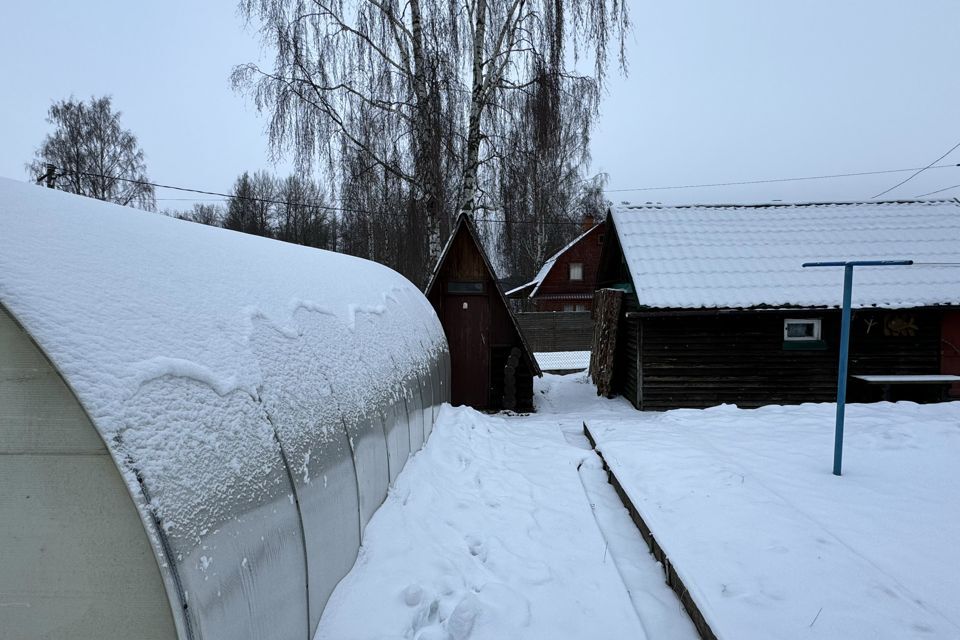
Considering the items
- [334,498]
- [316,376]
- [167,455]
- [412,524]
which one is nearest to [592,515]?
[412,524]

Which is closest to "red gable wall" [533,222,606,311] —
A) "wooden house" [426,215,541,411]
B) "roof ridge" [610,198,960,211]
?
"roof ridge" [610,198,960,211]

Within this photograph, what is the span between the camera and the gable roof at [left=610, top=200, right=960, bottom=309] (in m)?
8.61

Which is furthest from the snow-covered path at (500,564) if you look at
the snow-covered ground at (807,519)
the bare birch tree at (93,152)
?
the bare birch tree at (93,152)

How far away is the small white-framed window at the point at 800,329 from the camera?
8.82 m

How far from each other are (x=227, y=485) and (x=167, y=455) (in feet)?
0.88

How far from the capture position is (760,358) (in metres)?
8.92

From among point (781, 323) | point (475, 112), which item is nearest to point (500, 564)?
point (781, 323)

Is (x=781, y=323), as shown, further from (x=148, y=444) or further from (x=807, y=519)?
(x=148, y=444)

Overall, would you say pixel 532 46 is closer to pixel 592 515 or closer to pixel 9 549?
pixel 592 515

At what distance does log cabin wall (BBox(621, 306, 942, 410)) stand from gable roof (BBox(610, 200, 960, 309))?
1.40ft

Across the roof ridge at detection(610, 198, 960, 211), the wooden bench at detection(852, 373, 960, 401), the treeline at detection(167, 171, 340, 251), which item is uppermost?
the treeline at detection(167, 171, 340, 251)

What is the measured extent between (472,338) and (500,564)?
19.5 ft

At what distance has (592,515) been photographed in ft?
13.5

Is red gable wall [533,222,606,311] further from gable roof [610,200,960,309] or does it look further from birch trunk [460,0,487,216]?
birch trunk [460,0,487,216]
